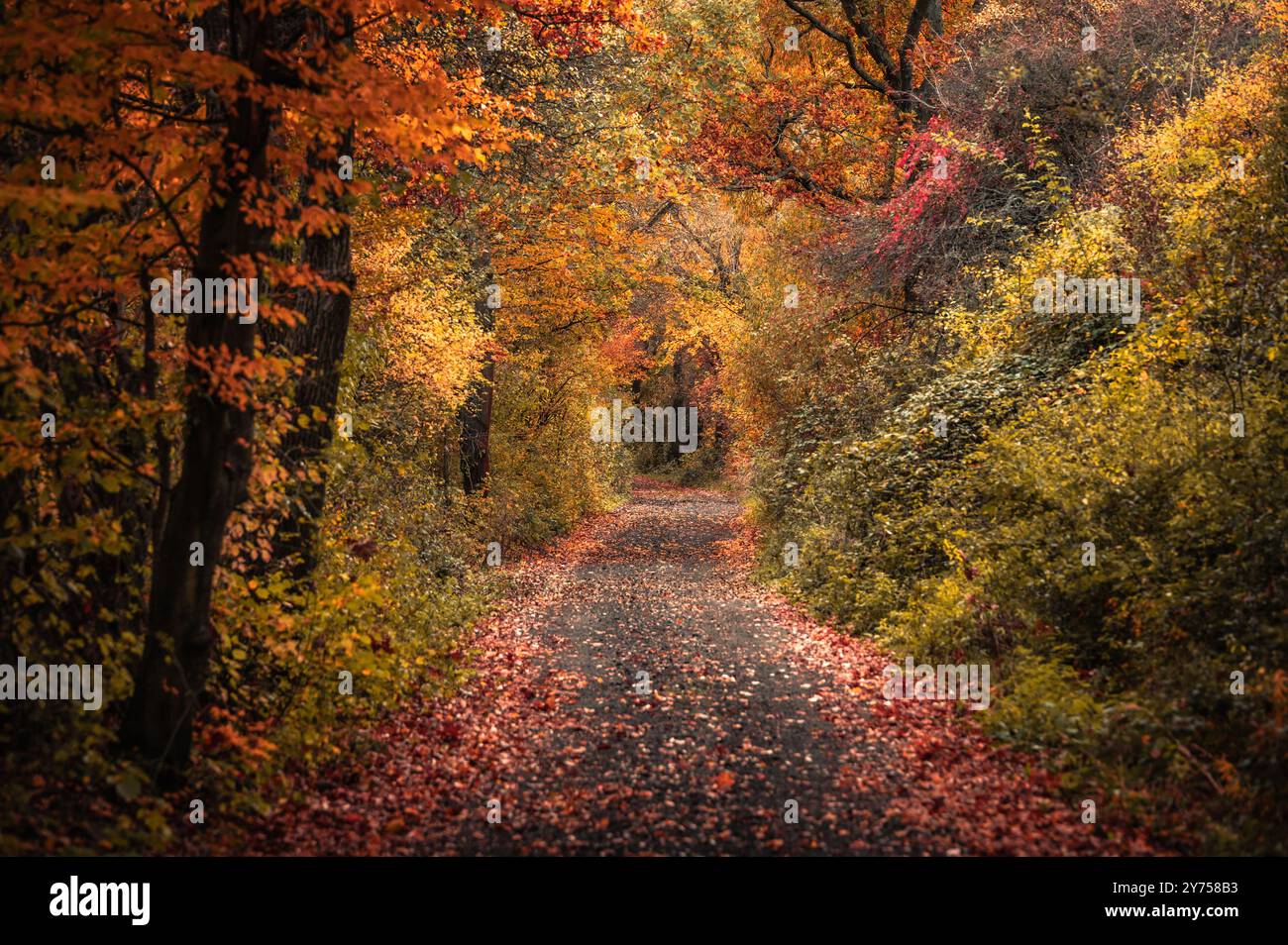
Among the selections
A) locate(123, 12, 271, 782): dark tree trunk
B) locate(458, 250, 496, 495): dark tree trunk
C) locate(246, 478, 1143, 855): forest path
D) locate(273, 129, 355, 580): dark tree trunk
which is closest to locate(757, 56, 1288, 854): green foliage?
locate(246, 478, 1143, 855): forest path

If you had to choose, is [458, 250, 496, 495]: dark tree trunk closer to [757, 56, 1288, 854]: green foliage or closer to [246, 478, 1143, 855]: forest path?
[246, 478, 1143, 855]: forest path

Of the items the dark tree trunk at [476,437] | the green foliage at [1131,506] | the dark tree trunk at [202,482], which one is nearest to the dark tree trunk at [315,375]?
the dark tree trunk at [202,482]

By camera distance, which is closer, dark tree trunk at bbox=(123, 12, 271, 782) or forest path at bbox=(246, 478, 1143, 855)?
dark tree trunk at bbox=(123, 12, 271, 782)

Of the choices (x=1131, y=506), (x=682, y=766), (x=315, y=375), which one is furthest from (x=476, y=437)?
(x=1131, y=506)

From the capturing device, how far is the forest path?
5617mm

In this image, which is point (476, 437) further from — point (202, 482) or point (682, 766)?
point (202, 482)

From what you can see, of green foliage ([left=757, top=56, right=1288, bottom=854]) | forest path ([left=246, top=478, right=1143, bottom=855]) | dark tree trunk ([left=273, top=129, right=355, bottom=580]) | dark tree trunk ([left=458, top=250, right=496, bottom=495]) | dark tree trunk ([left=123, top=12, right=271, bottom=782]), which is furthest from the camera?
dark tree trunk ([left=458, top=250, right=496, bottom=495])

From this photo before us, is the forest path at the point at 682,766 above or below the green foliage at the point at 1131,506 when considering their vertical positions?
below

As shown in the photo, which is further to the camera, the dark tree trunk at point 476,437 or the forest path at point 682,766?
the dark tree trunk at point 476,437

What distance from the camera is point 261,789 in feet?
19.4

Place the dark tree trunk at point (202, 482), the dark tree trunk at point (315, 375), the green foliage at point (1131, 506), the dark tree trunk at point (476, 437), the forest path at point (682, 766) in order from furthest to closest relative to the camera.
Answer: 1. the dark tree trunk at point (476, 437)
2. the dark tree trunk at point (315, 375)
3. the green foliage at point (1131, 506)
4. the forest path at point (682, 766)
5. the dark tree trunk at point (202, 482)

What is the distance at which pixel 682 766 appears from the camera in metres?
6.83

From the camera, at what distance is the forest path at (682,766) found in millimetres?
5617

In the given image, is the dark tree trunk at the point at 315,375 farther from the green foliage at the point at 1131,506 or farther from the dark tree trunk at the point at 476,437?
the dark tree trunk at the point at 476,437
